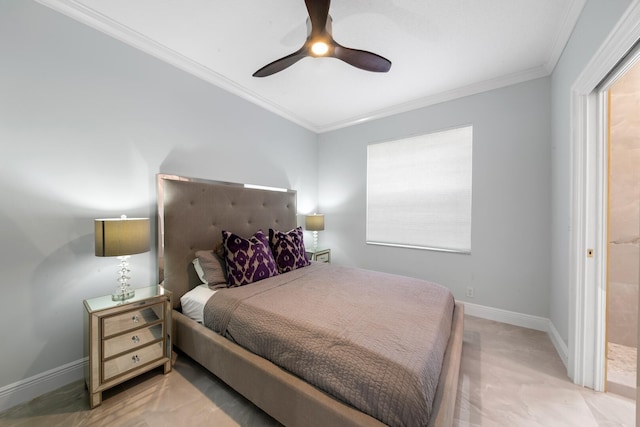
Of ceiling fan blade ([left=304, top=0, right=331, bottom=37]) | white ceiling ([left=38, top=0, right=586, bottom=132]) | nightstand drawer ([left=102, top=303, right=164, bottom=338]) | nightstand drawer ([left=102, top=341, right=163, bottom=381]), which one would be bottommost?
nightstand drawer ([left=102, top=341, right=163, bottom=381])

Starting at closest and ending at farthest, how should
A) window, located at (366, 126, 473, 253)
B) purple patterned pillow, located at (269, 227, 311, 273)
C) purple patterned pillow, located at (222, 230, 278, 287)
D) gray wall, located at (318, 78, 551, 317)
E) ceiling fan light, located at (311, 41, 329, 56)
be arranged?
1. ceiling fan light, located at (311, 41, 329, 56)
2. purple patterned pillow, located at (222, 230, 278, 287)
3. gray wall, located at (318, 78, 551, 317)
4. purple patterned pillow, located at (269, 227, 311, 273)
5. window, located at (366, 126, 473, 253)

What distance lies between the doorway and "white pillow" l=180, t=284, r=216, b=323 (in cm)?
328

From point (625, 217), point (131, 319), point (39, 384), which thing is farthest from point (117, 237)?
point (625, 217)

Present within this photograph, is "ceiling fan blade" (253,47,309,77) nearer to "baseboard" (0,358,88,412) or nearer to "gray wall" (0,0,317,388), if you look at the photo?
"gray wall" (0,0,317,388)

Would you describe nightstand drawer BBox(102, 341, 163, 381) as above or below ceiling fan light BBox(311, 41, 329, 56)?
below

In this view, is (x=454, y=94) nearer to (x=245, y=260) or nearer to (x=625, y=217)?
(x=625, y=217)

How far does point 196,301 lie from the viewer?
189cm

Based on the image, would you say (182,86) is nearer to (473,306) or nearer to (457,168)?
(457,168)

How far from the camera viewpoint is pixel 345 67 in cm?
231

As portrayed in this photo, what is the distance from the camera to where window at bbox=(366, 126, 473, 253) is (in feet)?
9.05

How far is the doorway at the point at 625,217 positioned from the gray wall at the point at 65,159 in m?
3.88

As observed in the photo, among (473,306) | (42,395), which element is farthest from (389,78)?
(42,395)

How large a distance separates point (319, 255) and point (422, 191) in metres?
1.69

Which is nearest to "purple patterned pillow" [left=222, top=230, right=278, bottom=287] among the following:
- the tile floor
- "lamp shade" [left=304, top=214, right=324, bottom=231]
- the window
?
the tile floor
